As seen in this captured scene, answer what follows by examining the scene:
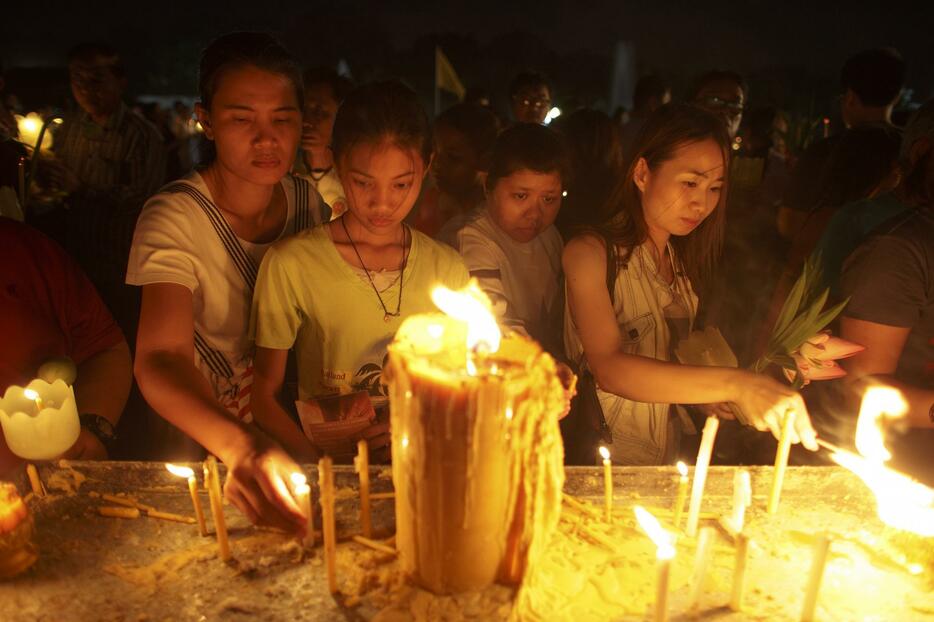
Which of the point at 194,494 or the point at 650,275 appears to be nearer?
the point at 194,494

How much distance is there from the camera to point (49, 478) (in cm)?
192

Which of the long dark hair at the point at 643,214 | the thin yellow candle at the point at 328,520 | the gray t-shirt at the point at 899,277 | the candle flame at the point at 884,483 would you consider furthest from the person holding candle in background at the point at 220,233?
the gray t-shirt at the point at 899,277

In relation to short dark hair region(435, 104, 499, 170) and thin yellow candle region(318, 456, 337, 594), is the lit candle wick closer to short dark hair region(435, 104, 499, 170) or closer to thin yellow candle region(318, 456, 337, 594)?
thin yellow candle region(318, 456, 337, 594)

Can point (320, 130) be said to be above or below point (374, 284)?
above

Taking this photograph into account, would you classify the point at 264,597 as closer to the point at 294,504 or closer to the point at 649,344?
the point at 294,504

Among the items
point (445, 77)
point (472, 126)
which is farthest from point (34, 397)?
point (445, 77)

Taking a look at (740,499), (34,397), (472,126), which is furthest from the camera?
(472,126)

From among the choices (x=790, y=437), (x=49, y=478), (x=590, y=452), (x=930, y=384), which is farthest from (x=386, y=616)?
(x=930, y=384)

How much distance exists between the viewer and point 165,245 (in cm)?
245

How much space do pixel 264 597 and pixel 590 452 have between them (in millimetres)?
1778

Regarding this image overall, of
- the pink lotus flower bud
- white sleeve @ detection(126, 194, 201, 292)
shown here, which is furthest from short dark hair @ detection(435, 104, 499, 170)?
the pink lotus flower bud

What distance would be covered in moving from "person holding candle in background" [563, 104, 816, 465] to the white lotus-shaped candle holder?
6.24ft

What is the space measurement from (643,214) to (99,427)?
2.43 metres

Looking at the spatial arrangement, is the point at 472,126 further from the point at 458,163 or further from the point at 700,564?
the point at 700,564
